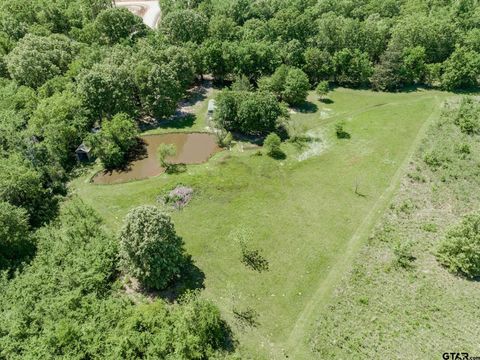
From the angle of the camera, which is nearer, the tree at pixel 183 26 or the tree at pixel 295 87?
the tree at pixel 295 87

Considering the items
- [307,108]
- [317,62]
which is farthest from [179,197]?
[317,62]

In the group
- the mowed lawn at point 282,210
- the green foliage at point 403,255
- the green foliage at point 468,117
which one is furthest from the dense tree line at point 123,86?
the green foliage at point 403,255

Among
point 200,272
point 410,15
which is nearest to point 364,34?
point 410,15

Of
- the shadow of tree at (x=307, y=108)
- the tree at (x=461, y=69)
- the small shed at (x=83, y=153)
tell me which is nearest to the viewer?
the small shed at (x=83, y=153)

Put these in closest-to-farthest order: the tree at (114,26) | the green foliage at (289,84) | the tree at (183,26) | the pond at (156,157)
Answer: the pond at (156,157) → the green foliage at (289,84) → the tree at (114,26) → the tree at (183,26)

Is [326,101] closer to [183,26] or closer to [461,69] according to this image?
[461,69]

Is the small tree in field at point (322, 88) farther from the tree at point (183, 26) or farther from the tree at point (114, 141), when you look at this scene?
the tree at point (114, 141)

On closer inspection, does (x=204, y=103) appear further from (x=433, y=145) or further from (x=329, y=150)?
(x=433, y=145)
